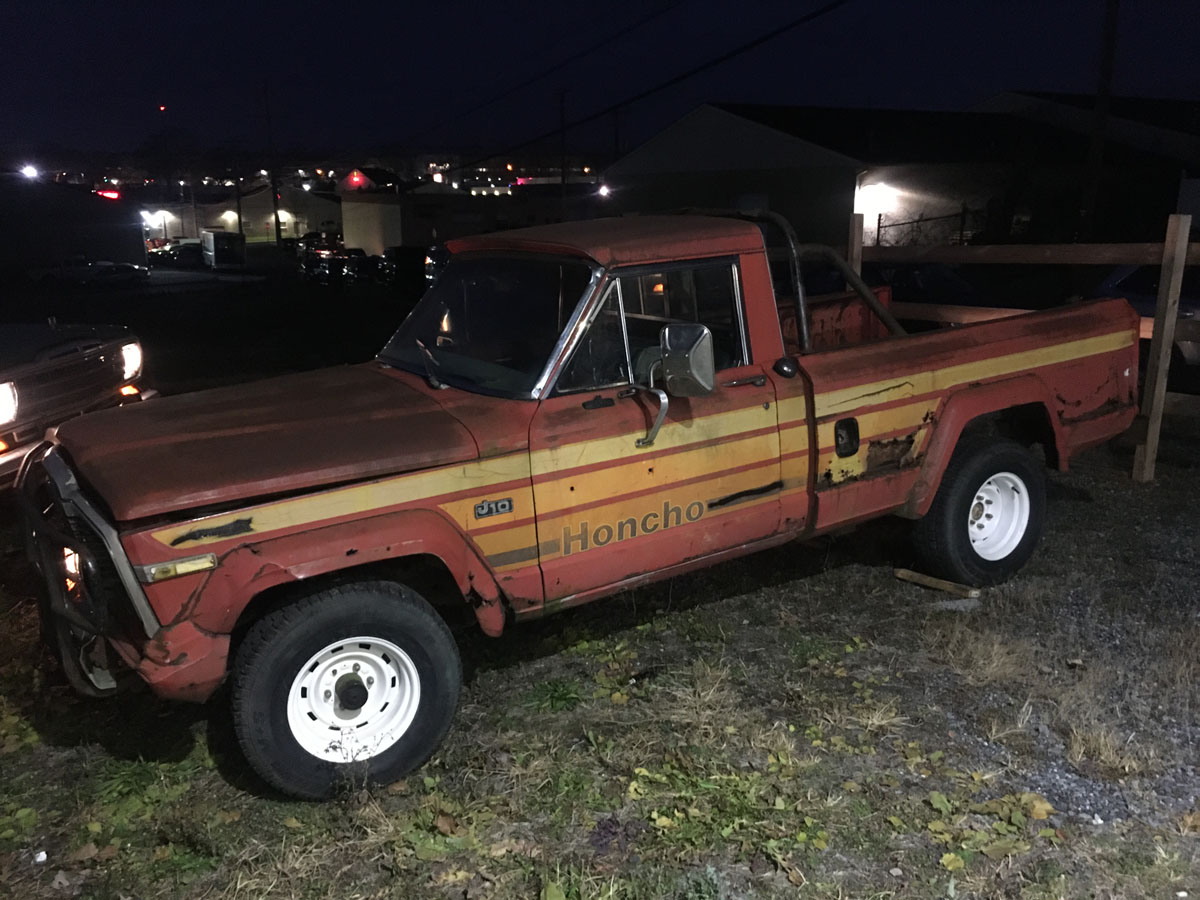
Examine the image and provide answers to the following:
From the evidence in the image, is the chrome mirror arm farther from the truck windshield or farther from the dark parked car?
the dark parked car

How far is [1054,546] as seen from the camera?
244 inches

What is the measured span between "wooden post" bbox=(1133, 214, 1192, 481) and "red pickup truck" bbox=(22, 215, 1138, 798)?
7.54ft

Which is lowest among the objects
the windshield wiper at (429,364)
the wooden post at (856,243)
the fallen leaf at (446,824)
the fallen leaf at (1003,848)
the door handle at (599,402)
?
the fallen leaf at (1003,848)

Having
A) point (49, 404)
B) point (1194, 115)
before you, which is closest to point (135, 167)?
point (1194, 115)

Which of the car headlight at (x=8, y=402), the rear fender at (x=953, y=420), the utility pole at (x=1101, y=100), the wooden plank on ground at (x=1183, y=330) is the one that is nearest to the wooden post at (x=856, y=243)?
the wooden plank on ground at (x=1183, y=330)

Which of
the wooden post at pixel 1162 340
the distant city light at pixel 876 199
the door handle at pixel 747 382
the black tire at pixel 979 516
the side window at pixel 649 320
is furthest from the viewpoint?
the distant city light at pixel 876 199

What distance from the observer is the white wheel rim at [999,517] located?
5.60 metres

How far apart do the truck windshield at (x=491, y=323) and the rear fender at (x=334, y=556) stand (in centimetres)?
71

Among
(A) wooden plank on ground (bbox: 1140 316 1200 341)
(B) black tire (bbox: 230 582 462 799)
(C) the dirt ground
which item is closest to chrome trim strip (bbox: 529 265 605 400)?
(B) black tire (bbox: 230 582 462 799)

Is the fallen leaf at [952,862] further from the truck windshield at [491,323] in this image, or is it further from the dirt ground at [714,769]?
the truck windshield at [491,323]

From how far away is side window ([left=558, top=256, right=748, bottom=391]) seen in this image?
410 centimetres

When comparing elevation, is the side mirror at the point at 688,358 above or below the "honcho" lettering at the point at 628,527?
above

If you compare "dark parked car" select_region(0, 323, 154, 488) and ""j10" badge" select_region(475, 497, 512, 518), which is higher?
"dark parked car" select_region(0, 323, 154, 488)

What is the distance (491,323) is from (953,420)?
2.52m
